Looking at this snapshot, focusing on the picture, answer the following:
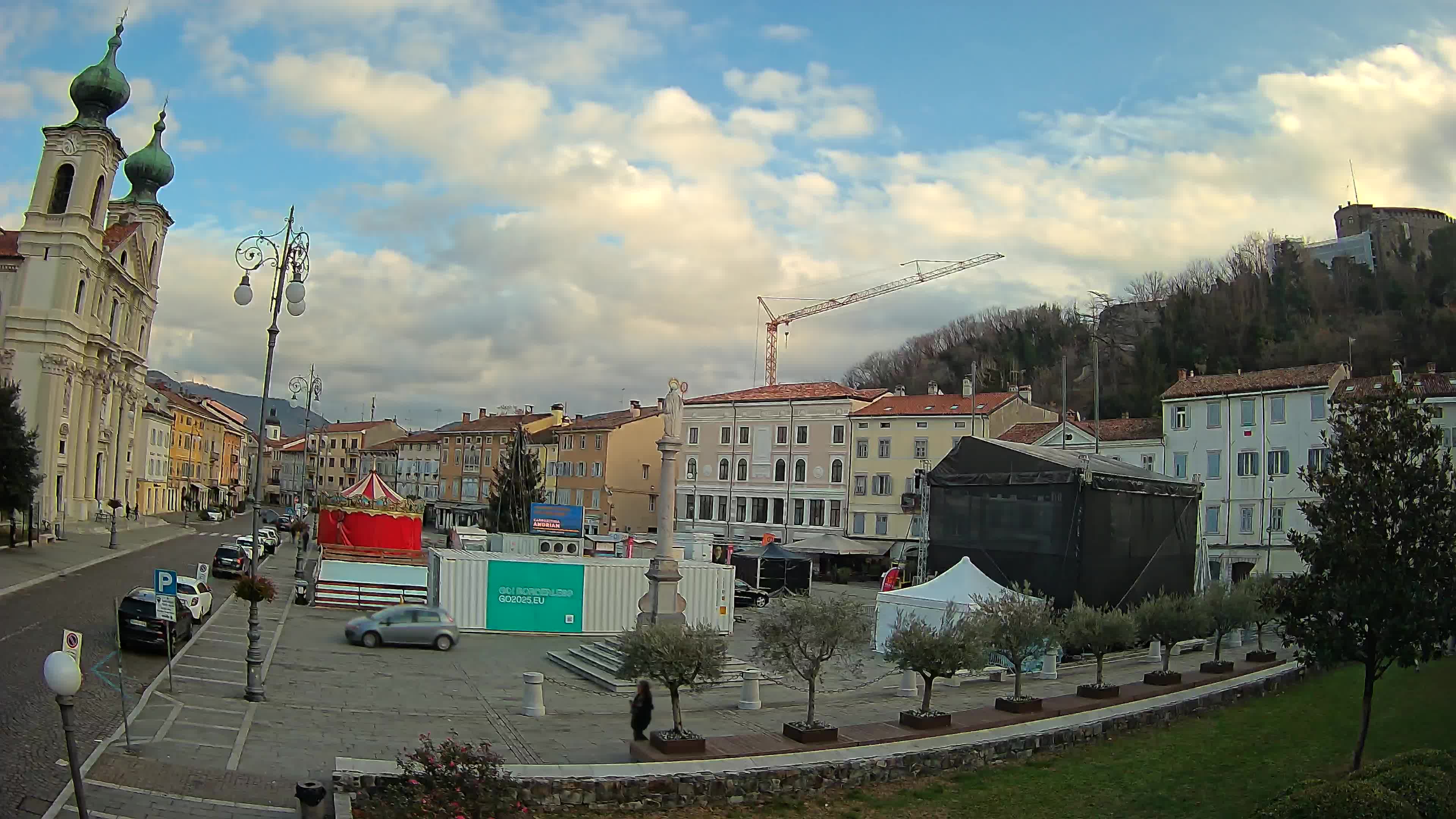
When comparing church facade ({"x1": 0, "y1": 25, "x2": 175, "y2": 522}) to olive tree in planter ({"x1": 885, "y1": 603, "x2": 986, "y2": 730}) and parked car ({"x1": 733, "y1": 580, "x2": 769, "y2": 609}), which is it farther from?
olive tree in planter ({"x1": 885, "y1": 603, "x2": 986, "y2": 730})

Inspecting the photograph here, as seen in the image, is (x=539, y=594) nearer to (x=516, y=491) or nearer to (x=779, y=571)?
(x=779, y=571)

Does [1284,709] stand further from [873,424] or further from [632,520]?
[632,520]

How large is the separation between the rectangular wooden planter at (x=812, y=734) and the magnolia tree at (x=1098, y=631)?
7.29 metres

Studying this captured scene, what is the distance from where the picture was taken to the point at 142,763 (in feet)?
42.4

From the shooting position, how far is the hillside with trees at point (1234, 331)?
6912 cm

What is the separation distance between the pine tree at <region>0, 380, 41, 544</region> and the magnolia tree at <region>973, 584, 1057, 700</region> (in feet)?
125

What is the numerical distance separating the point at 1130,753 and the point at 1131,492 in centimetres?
1816

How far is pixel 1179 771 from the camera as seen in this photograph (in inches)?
580

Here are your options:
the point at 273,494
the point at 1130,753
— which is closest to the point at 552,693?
the point at 1130,753

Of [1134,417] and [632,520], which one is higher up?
[1134,417]

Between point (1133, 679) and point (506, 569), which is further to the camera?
point (506, 569)

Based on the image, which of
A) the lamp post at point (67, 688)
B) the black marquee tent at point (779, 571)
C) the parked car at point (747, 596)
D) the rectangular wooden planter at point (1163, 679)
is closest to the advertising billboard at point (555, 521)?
the black marquee tent at point (779, 571)

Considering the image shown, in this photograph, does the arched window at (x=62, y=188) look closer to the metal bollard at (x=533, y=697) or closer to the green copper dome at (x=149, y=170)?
the green copper dome at (x=149, y=170)

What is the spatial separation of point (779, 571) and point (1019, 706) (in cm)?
2701
